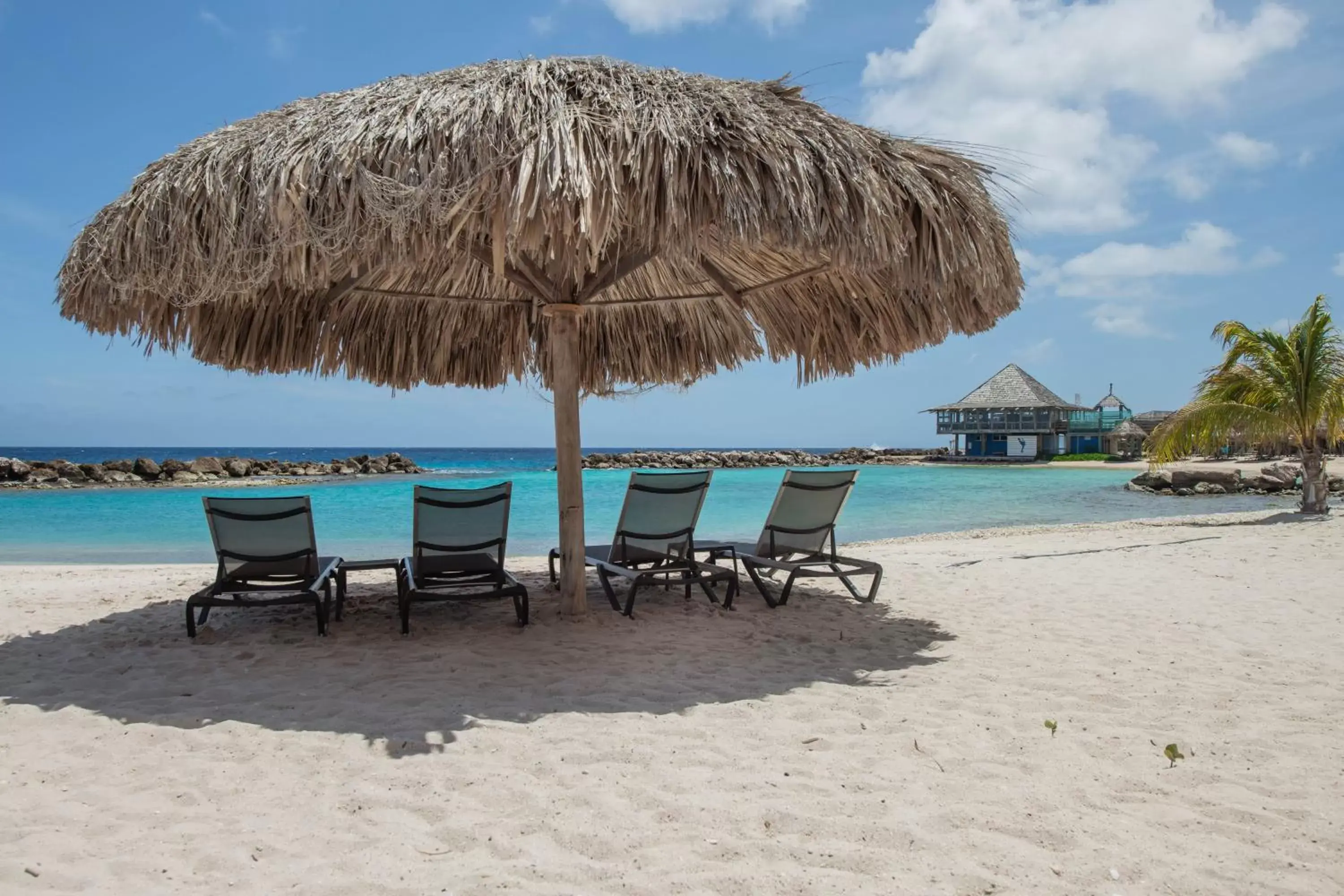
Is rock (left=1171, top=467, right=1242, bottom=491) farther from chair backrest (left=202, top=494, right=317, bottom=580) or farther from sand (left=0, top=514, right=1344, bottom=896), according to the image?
chair backrest (left=202, top=494, right=317, bottom=580)

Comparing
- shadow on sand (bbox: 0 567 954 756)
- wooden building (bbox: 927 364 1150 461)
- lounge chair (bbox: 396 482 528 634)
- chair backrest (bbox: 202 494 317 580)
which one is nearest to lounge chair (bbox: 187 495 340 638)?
chair backrest (bbox: 202 494 317 580)

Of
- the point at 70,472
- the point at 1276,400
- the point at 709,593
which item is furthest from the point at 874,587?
the point at 70,472

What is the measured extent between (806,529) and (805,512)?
0.12m

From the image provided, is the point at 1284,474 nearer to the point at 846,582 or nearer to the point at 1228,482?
the point at 1228,482

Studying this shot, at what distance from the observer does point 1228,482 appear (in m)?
19.1

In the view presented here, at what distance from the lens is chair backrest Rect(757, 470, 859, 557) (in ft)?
15.4

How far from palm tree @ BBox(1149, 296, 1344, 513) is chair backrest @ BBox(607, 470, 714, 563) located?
864 centimetres

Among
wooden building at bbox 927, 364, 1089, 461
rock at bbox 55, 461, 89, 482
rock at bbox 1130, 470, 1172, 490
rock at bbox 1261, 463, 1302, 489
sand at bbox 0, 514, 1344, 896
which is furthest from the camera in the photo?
wooden building at bbox 927, 364, 1089, 461

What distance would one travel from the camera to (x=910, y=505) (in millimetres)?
17234

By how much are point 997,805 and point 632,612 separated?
252 centimetres

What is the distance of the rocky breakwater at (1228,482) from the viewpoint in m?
18.6

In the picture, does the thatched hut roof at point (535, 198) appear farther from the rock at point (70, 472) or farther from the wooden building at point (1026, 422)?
the wooden building at point (1026, 422)

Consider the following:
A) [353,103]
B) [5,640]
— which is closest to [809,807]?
[353,103]

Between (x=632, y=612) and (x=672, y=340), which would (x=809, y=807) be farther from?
(x=672, y=340)
